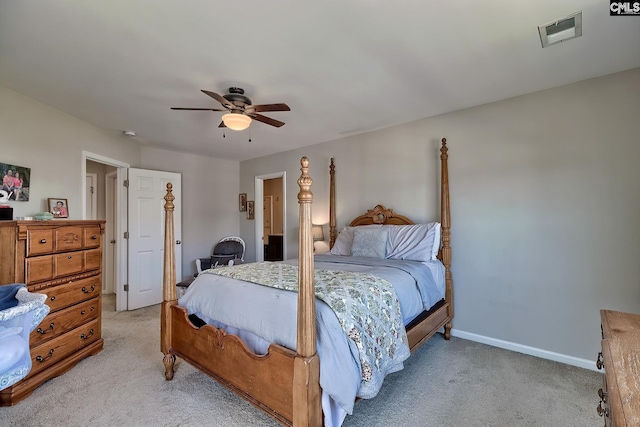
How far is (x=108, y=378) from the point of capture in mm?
2309

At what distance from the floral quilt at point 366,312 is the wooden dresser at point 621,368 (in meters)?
0.97

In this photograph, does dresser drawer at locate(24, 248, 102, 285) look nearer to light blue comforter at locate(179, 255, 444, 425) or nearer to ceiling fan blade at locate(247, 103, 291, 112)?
light blue comforter at locate(179, 255, 444, 425)

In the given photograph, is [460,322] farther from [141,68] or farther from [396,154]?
[141,68]

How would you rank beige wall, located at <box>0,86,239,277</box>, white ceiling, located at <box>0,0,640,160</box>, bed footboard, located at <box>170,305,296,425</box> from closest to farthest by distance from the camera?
bed footboard, located at <box>170,305,296,425</box>
white ceiling, located at <box>0,0,640,160</box>
beige wall, located at <box>0,86,239,277</box>

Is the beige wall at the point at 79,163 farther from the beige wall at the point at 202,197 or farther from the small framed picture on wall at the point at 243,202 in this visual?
the small framed picture on wall at the point at 243,202

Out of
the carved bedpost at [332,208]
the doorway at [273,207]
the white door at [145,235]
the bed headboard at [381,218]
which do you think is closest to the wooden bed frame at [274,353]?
the bed headboard at [381,218]

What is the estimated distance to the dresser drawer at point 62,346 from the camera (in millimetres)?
2156

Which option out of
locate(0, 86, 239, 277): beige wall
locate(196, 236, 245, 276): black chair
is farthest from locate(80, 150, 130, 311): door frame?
locate(196, 236, 245, 276): black chair

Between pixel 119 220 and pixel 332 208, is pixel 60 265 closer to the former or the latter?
pixel 119 220

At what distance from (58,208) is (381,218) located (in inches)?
138

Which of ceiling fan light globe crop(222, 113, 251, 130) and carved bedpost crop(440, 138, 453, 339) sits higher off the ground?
ceiling fan light globe crop(222, 113, 251, 130)

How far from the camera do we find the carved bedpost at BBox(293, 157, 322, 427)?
139 cm

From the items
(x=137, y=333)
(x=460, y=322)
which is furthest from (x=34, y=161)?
(x=460, y=322)

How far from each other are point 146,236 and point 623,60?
18.1 feet
